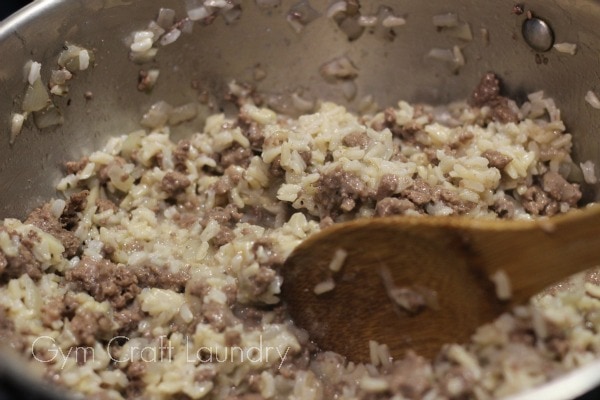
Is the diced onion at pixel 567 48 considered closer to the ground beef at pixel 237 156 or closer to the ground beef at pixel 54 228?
the ground beef at pixel 237 156

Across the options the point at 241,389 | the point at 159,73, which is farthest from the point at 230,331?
the point at 159,73

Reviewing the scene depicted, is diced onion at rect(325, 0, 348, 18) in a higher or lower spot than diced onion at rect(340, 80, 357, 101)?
higher

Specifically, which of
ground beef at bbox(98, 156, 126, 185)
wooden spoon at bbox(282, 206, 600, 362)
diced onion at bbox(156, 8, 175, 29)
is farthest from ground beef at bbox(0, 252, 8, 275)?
diced onion at bbox(156, 8, 175, 29)

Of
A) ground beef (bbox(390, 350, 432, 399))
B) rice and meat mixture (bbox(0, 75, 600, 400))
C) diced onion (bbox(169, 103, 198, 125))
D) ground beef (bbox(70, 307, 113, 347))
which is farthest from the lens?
diced onion (bbox(169, 103, 198, 125))

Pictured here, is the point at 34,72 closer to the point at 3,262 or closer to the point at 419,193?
the point at 3,262

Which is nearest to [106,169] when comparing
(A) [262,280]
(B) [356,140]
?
(A) [262,280]

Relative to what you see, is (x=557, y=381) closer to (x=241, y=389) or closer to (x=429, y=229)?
(x=429, y=229)

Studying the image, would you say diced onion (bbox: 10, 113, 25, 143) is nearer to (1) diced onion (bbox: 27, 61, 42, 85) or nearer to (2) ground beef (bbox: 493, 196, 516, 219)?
(1) diced onion (bbox: 27, 61, 42, 85)
